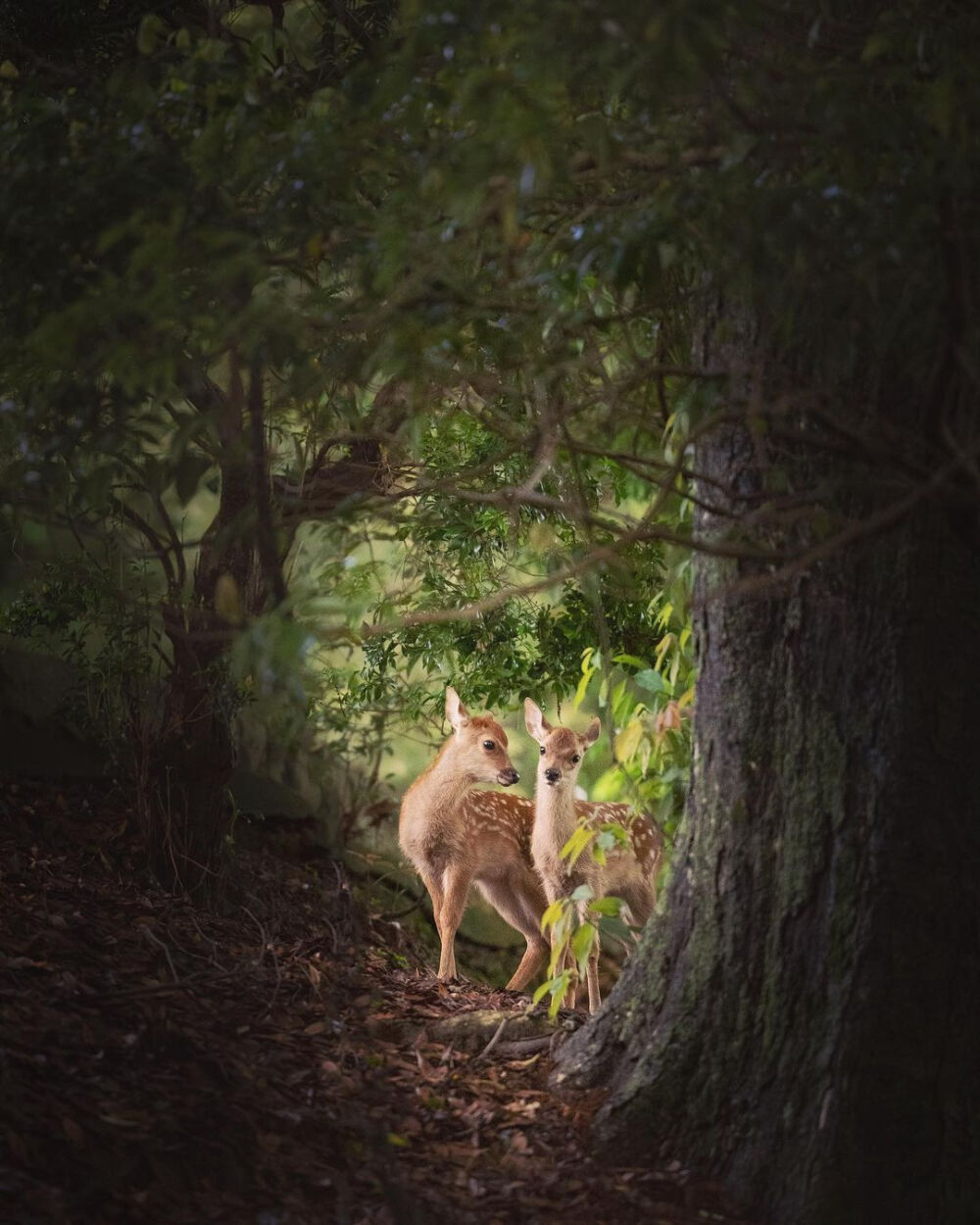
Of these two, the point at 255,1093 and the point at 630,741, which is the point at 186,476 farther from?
the point at 630,741

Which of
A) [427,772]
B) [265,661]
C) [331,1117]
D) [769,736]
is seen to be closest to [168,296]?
[265,661]

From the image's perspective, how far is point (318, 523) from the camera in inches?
168

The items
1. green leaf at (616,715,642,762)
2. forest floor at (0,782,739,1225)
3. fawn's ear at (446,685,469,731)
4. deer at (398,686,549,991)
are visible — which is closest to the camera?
forest floor at (0,782,739,1225)

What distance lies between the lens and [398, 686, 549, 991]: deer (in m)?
6.55

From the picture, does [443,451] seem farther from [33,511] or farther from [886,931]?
[886,931]

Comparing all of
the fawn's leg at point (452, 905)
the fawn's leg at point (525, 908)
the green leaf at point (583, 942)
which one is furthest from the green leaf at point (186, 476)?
the fawn's leg at point (525, 908)

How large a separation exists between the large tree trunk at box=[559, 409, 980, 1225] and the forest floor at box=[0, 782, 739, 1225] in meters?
0.26

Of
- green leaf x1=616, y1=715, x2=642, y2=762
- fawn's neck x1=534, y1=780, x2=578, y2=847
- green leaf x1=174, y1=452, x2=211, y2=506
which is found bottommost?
fawn's neck x1=534, y1=780, x2=578, y2=847

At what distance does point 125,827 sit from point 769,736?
10.6ft

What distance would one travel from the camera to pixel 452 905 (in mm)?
6469

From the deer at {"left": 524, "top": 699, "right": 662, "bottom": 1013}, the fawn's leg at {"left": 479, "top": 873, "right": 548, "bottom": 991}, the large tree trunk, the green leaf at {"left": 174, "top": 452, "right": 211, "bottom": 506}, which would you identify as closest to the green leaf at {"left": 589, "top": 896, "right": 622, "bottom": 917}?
the large tree trunk

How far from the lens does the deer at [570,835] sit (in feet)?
20.2

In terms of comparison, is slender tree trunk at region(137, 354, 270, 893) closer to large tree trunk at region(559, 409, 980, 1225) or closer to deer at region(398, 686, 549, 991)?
deer at region(398, 686, 549, 991)

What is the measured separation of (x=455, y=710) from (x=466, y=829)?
0.61 m
